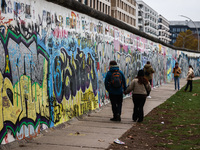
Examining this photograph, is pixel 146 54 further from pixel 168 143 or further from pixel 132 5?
pixel 132 5

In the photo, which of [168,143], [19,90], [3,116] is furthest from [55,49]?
[168,143]

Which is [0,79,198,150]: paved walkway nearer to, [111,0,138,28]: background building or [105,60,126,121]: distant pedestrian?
[105,60,126,121]: distant pedestrian

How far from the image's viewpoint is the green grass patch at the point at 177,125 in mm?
7840

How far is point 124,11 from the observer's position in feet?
324

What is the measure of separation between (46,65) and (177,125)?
396 centimetres

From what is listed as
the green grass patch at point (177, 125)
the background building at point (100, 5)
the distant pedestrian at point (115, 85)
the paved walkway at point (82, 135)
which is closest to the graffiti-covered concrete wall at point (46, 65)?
the paved walkway at point (82, 135)

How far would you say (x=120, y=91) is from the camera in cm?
1059

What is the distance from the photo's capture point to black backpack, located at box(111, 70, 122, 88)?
34.2 ft

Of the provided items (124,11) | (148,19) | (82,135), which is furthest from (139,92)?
(148,19)

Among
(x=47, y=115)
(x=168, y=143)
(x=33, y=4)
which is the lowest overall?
(x=168, y=143)

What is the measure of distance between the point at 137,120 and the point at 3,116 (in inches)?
205

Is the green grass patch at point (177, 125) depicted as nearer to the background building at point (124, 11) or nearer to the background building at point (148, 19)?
the background building at point (124, 11)

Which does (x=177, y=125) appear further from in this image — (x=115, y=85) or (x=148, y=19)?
(x=148, y=19)

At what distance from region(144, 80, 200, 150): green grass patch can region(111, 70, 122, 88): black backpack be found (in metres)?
1.33
